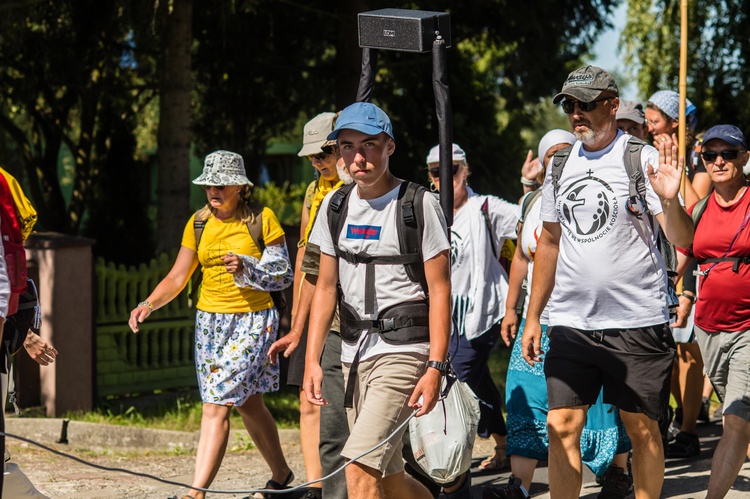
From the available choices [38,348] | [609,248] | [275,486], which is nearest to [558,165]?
[609,248]

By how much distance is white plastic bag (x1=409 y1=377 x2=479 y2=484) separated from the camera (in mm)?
4828

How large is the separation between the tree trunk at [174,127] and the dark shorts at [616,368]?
705 cm

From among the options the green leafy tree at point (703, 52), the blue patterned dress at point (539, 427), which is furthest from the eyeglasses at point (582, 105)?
the green leafy tree at point (703, 52)

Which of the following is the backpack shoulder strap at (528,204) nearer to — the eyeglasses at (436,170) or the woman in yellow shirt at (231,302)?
the eyeglasses at (436,170)

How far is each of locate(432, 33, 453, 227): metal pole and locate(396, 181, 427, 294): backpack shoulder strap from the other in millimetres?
319

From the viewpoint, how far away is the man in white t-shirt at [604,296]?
474 cm

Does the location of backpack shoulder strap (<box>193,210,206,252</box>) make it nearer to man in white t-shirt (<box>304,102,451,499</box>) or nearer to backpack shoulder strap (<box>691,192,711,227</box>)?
man in white t-shirt (<box>304,102,451,499</box>)

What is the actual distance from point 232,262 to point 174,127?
5.81 meters

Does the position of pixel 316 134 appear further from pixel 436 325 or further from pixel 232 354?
→ pixel 436 325

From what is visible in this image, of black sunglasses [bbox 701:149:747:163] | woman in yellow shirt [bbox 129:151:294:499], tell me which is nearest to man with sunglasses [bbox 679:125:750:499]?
black sunglasses [bbox 701:149:747:163]

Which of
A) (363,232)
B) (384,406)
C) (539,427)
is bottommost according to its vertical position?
(539,427)

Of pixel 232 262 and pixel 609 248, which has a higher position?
pixel 609 248

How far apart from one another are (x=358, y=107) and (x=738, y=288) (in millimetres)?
2327

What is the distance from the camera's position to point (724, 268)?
5621 millimetres
